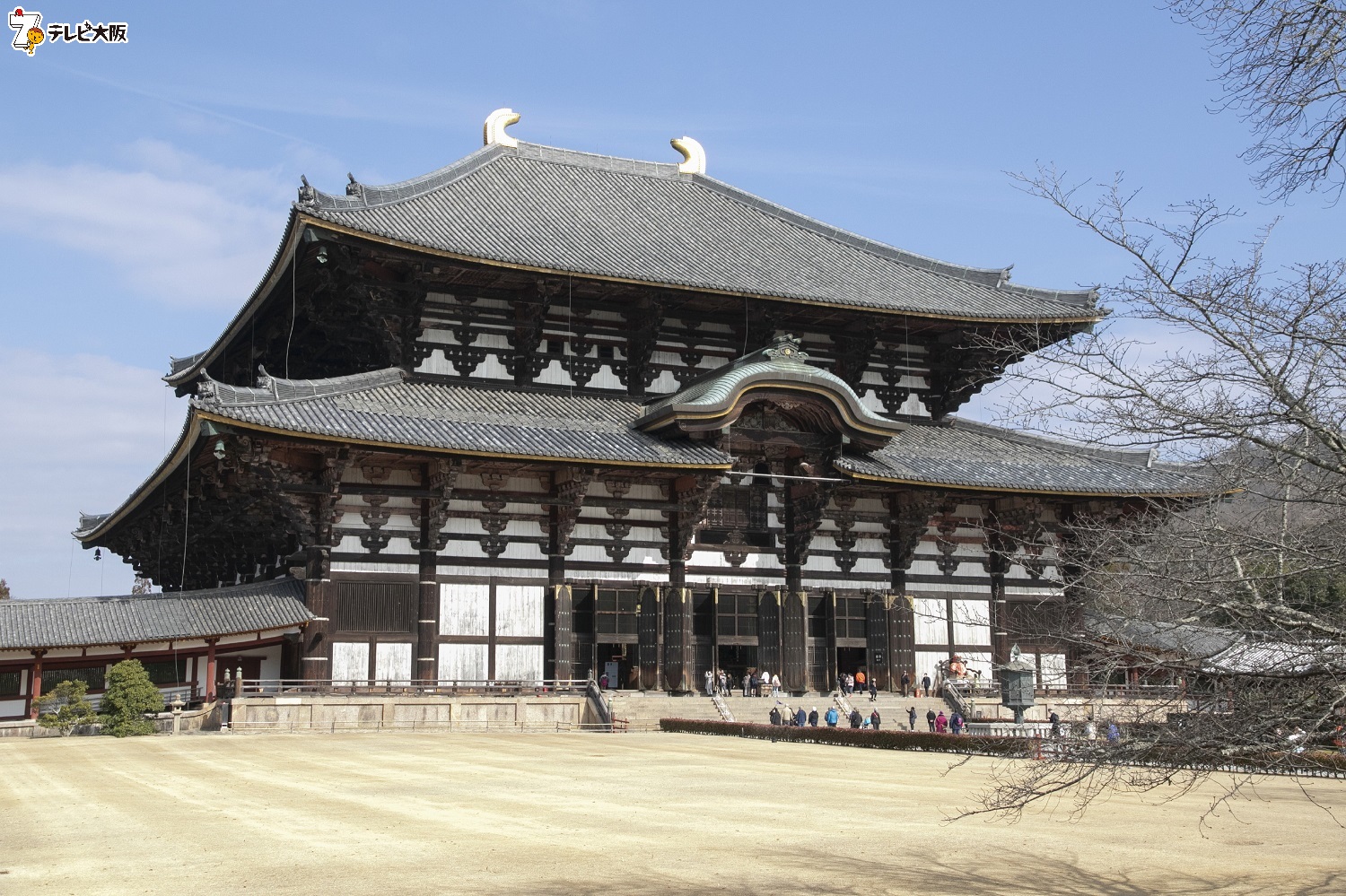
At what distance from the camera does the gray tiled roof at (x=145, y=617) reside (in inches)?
1153

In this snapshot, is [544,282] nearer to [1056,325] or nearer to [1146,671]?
[1056,325]

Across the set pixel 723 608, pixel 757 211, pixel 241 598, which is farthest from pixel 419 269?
pixel 757 211

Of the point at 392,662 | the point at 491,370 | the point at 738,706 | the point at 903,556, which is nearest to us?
the point at 392,662

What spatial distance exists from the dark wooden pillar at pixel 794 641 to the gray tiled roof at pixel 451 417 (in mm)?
5169

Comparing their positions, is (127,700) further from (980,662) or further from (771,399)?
(980,662)

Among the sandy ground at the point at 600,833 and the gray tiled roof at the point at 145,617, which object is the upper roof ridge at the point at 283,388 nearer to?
the gray tiled roof at the point at 145,617

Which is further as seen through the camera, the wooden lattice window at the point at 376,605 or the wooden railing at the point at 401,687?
the wooden lattice window at the point at 376,605

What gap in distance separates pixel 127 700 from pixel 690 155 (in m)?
28.0

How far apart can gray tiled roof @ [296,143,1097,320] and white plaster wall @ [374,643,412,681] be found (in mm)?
9932

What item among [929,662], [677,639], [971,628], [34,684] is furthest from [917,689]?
[34,684]

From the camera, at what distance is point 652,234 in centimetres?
3962

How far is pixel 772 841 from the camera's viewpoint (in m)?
12.7

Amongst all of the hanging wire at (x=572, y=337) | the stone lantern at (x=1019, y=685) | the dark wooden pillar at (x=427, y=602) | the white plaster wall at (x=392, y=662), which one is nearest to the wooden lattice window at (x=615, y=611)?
the dark wooden pillar at (x=427, y=602)

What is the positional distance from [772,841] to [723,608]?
2204 cm
